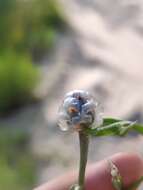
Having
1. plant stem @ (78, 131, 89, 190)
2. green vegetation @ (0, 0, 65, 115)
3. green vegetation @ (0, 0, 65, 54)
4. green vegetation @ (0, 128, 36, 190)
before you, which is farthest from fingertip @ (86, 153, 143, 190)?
green vegetation @ (0, 0, 65, 54)

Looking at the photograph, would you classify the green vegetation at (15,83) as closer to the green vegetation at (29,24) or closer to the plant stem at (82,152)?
the green vegetation at (29,24)

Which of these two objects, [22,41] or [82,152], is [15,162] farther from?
[82,152]

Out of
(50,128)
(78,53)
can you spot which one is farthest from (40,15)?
(50,128)

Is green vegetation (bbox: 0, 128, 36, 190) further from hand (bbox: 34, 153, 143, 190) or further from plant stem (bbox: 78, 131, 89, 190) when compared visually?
plant stem (bbox: 78, 131, 89, 190)

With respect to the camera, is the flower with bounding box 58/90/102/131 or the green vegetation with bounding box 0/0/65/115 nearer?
the flower with bounding box 58/90/102/131

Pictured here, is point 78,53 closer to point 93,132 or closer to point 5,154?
point 5,154

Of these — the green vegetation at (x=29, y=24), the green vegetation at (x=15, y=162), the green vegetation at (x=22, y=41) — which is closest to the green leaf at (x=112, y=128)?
the green vegetation at (x=15, y=162)

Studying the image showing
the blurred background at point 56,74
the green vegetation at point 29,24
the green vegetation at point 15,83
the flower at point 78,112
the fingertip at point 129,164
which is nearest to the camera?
the flower at point 78,112
